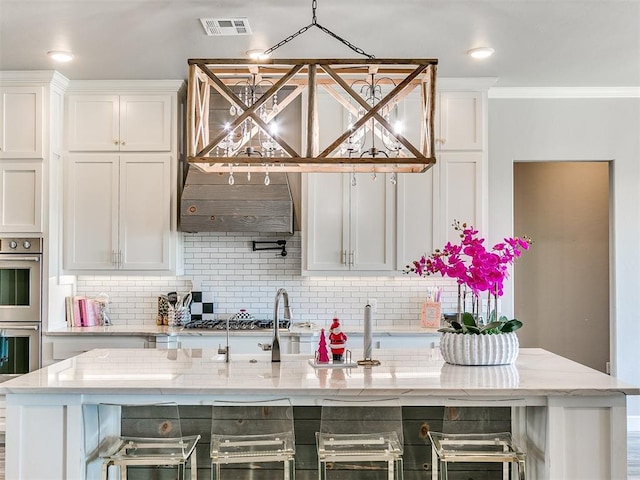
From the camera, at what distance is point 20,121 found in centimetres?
468

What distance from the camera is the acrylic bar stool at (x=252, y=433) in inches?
99.7

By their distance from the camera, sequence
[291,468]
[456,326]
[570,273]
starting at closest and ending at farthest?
[291,468], [456,326], [570,273]

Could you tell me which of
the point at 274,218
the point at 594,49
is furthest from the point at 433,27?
the point at 274,218

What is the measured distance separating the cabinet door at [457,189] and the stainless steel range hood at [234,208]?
1.15 meters

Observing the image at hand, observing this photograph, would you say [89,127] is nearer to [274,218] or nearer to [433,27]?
[274,218]

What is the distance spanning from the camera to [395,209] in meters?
4.81

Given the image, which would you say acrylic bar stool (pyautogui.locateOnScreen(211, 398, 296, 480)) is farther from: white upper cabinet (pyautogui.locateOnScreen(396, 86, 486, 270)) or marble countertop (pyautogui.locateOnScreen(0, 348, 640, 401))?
white upper cabinet (pyautogui.locateOnScreen(396, 86, 486, 270))

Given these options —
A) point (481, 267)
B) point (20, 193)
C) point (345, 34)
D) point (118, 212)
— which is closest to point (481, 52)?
point (345, 34)

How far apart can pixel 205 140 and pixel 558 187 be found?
4415mm

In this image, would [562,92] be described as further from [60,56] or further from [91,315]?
[91,315]

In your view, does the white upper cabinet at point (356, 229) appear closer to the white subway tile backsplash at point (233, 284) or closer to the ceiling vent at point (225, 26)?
the white subway tile backsplash at point (233, 284)

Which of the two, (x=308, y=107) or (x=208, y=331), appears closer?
(x=308, y=107)

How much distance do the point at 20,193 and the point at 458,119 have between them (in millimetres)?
3355

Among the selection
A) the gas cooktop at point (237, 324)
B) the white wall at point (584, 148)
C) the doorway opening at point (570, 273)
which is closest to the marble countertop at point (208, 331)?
the gas cooktop at point (237, 324)
